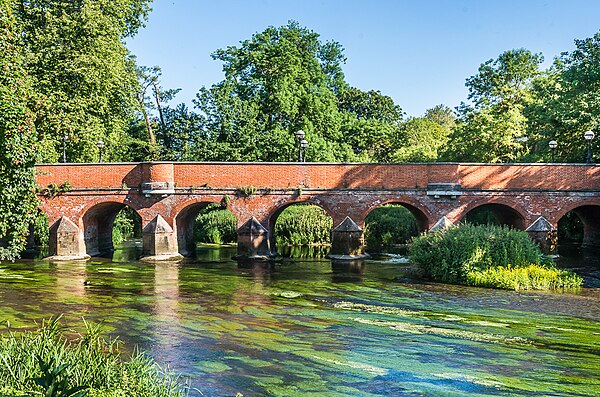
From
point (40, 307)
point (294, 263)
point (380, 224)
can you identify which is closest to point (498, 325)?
point (40, 307)

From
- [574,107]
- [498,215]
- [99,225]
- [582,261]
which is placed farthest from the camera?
[498,215]

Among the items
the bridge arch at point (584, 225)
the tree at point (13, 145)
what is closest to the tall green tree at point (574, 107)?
the bridge arch at point (584, 225)

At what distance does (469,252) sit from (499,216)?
1135cm

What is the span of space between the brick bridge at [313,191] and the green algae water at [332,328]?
15.4ft

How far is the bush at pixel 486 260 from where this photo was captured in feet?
56.7

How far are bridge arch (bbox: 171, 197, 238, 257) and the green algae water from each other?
196 inches

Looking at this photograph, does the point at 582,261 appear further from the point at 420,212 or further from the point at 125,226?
the point at 125,226

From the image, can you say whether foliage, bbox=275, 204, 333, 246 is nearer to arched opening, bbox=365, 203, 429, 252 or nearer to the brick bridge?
arched opening, bbox=365, 203, 429, 252

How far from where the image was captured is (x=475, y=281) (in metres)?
17.5

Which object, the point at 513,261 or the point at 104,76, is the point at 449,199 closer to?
the point at 513,261

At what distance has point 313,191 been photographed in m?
24.8

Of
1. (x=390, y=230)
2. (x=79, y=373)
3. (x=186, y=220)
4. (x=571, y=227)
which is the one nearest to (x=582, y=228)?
(x=571, y=227)

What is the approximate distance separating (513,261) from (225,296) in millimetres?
→ 8644

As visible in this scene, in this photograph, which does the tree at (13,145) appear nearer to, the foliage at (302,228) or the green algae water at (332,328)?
the green algae water at (332,328)
